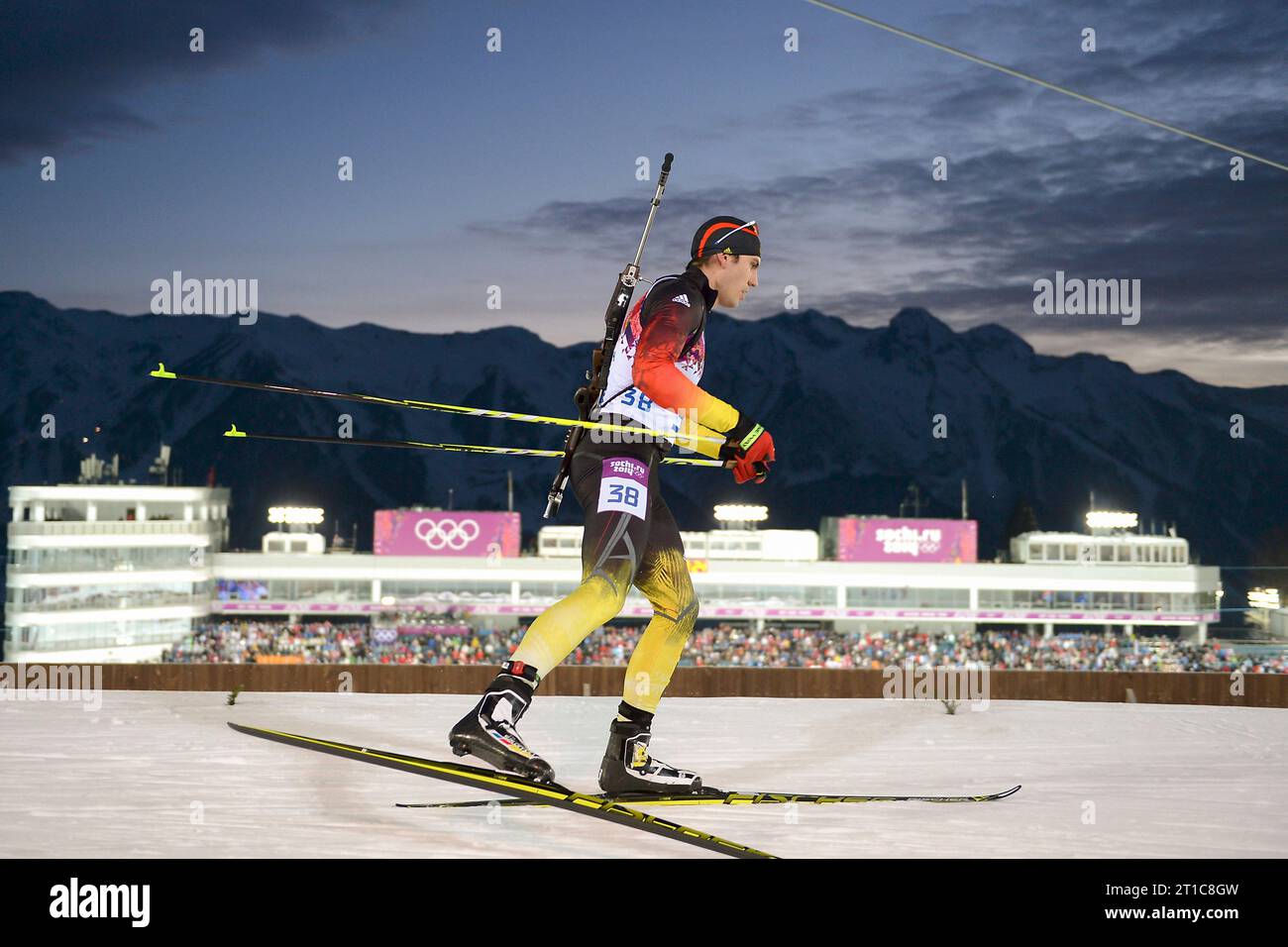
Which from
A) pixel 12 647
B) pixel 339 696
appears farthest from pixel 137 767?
pixel 12 647

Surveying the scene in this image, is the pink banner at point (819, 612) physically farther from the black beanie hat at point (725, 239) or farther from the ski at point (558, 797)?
the ski at point (558, 797)

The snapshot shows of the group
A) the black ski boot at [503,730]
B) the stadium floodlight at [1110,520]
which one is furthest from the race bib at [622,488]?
the stadium floodlight at [1110,520]

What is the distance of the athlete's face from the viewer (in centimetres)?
492

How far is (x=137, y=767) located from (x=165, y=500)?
2154 inches

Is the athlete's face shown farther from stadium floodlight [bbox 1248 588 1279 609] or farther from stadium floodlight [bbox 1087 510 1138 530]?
stadium floodlight [bbox 1248 588 1279 609]

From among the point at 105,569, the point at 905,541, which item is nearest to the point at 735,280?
the point at 105,569

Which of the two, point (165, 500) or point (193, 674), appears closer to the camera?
point (193, 674)

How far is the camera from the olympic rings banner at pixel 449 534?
56.7 metres

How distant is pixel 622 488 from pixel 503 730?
1.08 m

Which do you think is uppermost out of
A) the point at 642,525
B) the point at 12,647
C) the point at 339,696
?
the point at 642,525

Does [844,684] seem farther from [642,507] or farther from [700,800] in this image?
[642,507]

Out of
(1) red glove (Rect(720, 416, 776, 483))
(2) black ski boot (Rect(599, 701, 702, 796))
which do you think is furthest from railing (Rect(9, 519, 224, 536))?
(1) red glove (Rect(720, 416, 776, 483))
